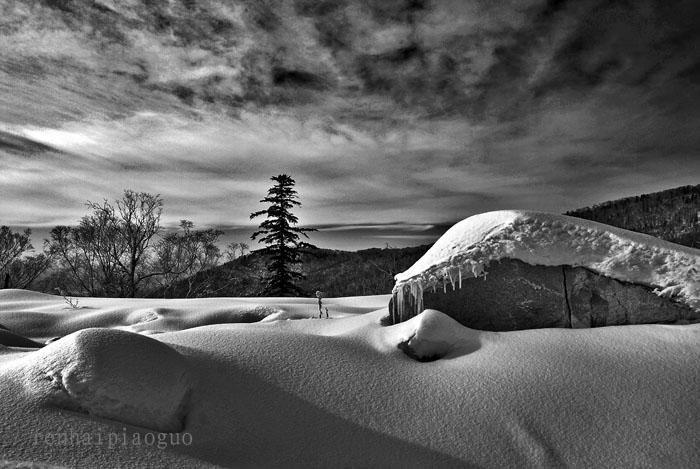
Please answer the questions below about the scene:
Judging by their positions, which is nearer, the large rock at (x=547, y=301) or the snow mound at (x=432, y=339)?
the snow mound at (x=432, y=339)

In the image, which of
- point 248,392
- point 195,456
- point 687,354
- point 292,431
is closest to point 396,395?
point 292,431

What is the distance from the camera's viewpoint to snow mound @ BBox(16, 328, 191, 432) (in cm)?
171

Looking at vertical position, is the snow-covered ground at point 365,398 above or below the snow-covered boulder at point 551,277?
below

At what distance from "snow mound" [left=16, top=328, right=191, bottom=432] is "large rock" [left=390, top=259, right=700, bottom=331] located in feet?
7.85

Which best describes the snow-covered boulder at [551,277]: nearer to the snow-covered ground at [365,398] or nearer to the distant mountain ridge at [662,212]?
the snow-covered ground at [365,398]

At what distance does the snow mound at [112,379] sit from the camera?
5.60ft

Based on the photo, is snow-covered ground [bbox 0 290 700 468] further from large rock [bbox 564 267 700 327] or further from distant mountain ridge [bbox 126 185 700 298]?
distant mountain ridge [bbox 126 185 700 298]

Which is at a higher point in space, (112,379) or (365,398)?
(112,379)

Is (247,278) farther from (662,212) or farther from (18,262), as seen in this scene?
(662,212)

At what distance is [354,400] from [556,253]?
231cm

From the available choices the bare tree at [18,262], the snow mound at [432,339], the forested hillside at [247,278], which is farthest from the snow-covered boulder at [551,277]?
the bare tree at [18,262]

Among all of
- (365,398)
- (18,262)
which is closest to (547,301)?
(365,398)

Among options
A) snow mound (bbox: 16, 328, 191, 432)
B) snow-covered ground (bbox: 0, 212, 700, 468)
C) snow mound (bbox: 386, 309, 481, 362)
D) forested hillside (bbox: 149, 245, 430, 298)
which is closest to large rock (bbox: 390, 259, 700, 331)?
snow-covered ground (bbox: 0, 212, 700, 468)

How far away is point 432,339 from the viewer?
268 cm
